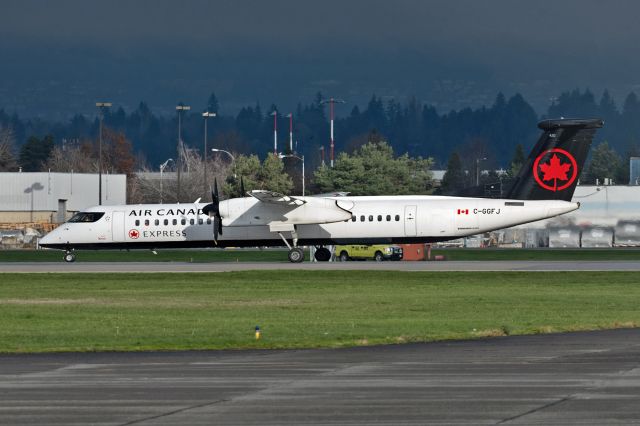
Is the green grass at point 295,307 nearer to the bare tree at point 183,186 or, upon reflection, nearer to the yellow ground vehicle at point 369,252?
the yellow ground vehicle at point 369,252

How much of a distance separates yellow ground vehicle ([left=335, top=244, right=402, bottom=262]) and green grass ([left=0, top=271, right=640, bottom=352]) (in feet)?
74.2

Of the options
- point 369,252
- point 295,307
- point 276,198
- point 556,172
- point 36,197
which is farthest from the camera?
point 36,197

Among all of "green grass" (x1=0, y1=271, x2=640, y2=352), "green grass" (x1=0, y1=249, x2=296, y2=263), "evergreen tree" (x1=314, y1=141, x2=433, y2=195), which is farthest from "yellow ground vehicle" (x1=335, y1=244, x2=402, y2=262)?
"evergreen tree" (x1=314, y1=141, x2=433, y2=195)

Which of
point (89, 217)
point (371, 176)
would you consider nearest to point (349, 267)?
point (89, 217)

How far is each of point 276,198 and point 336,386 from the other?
4166 cm

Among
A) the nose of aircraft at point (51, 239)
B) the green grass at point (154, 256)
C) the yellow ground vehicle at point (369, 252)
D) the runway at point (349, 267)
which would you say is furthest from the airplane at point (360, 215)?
the yellow ground vehicle at point (369, 252)

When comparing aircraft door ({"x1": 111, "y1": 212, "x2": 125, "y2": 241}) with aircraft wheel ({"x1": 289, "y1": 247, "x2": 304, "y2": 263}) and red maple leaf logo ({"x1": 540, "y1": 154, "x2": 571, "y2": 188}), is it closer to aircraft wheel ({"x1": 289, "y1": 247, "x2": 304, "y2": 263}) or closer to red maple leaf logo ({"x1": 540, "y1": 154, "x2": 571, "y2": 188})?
aircraft wheel ({"x1": 289, "y1": 247, "x2": 304, "y2": 263})

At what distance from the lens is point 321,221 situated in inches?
2386

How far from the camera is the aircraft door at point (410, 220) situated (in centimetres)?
6003

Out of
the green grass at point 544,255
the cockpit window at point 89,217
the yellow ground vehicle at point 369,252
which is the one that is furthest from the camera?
the yellow ground vehicle at point 369,252

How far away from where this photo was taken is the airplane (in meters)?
59.6

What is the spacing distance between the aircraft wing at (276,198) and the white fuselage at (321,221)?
48cm

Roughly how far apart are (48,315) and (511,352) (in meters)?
14.9

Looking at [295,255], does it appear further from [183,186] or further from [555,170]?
[183,186]
